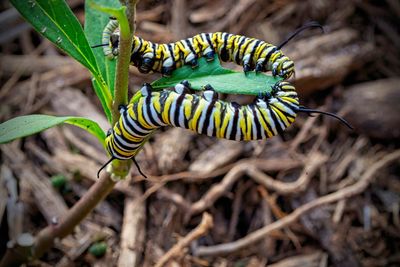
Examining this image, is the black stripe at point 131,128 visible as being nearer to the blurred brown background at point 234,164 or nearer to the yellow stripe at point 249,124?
the yellow stripe at point 249,124

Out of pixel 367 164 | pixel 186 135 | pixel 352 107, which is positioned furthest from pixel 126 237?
pixel 352 107

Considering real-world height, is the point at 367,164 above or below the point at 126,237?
above

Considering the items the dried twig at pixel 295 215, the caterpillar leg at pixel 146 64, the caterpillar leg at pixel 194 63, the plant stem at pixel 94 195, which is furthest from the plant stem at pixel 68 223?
the dried twig at pixel 295 215

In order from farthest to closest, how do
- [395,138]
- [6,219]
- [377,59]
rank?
[377,59] < [395,138] < [6,219]

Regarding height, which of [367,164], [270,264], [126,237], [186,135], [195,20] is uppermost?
[195,20]

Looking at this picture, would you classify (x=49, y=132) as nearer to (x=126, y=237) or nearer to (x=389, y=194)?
(x=126, y=237)

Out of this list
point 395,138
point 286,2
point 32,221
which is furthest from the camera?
point 286,2
